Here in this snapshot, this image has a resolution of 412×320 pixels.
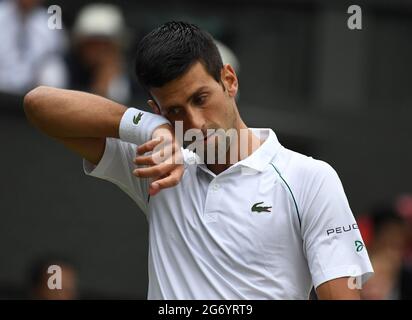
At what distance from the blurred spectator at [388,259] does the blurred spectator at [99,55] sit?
7.73ft

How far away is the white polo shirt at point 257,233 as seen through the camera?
13.9 ft

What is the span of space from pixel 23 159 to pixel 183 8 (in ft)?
7.27

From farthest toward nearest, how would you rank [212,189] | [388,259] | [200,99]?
[388,259] → [212,189] → [200,99]

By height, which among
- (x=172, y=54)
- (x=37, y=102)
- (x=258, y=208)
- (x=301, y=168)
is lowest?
(x=258, y=208)

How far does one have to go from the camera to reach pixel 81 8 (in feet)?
34.2

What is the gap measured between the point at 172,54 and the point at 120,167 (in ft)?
1.95

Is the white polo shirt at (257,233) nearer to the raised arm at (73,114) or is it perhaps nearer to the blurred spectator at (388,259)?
the raised arm at (73,114)

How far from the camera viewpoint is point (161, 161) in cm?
418

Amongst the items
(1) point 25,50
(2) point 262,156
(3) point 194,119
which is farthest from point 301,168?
(1) point 25,50

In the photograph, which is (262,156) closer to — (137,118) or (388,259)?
(137,118)

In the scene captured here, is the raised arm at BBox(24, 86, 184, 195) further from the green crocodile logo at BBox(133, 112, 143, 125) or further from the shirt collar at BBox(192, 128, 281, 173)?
the shirt collar at BBox(192, 128, 281, 173)
